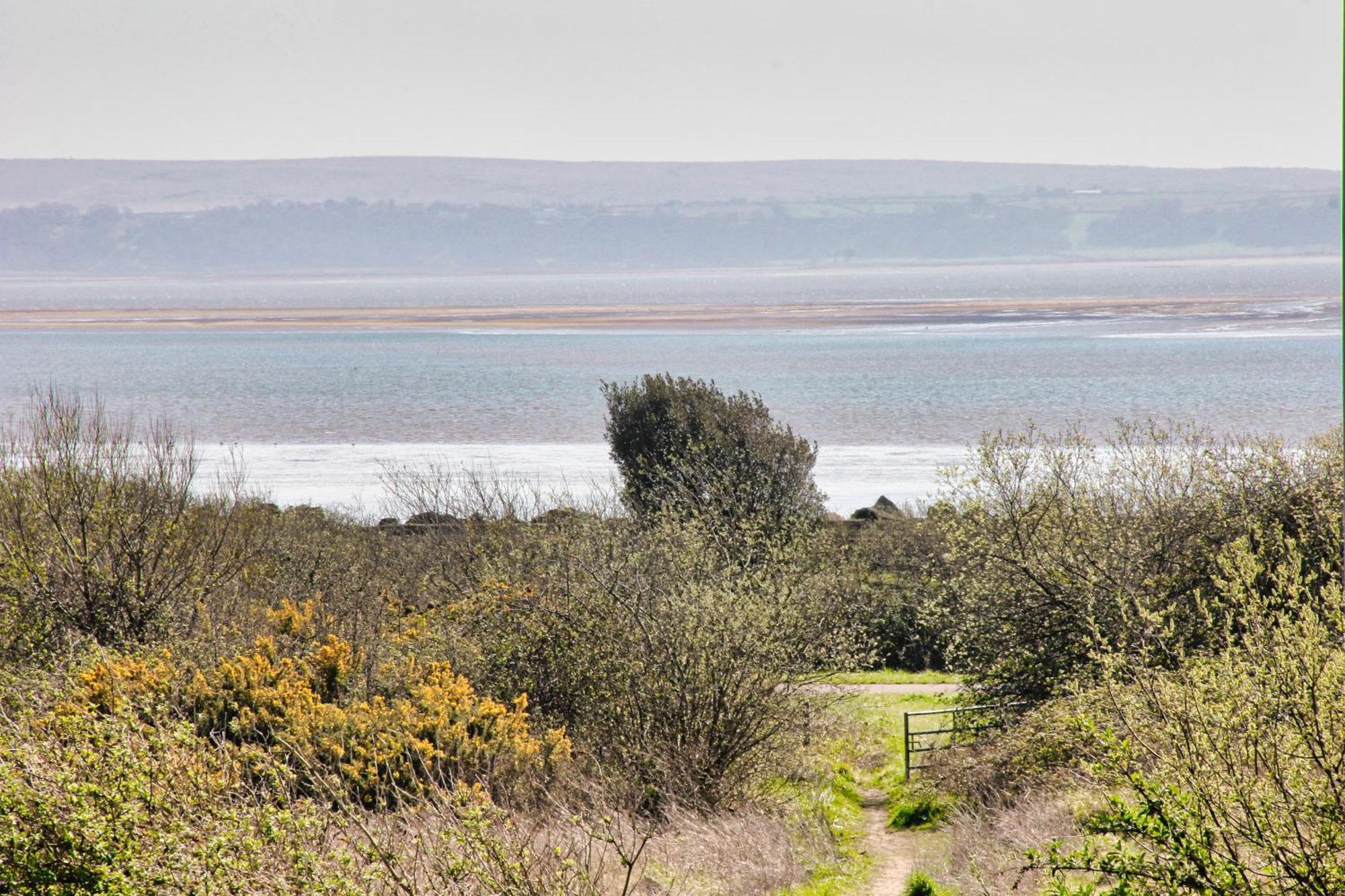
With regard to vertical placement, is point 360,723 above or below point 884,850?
above

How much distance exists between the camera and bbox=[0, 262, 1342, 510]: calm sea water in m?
59.0

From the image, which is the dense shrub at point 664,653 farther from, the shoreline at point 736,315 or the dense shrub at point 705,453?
the shoreline at point 736,315

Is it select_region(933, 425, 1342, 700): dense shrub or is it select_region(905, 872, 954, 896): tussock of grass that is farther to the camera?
select_region(933, 425, 1342, 700): dense shrub

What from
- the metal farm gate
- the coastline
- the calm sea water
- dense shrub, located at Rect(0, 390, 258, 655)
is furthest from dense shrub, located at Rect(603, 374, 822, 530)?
the calm sea water

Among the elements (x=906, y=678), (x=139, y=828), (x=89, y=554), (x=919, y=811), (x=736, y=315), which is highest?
(x=736, y=315)

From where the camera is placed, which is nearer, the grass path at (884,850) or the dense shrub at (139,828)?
the dense shrub at (139,828)

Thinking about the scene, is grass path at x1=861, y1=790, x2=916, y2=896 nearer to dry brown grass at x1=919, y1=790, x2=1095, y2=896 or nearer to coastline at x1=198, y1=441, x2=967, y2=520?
dry brown grass at x1=919, y1=790, x2=1095, y2=896

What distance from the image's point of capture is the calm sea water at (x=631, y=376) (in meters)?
59.0

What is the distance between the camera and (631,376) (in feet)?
311

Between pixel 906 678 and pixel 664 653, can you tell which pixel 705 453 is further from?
pixel 664 653

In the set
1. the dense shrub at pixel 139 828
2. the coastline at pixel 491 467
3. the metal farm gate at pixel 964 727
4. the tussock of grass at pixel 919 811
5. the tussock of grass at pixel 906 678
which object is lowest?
the tussock of grass at pixel 906 678

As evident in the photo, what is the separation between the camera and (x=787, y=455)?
108ft

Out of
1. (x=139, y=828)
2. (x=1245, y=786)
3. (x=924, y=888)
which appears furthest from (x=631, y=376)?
(x=1245, y=786)

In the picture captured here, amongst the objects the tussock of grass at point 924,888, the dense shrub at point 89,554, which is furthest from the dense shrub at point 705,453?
the tussock of grass at point 924,888
